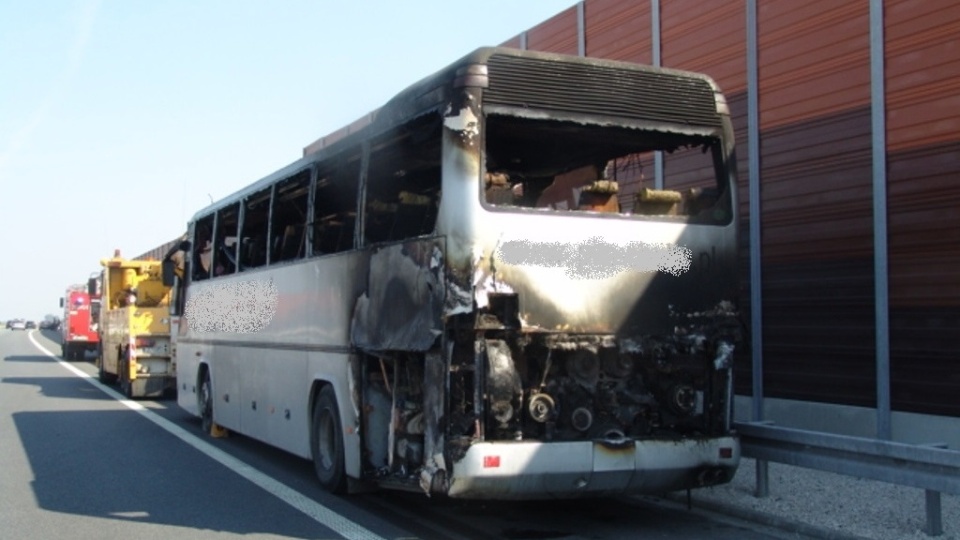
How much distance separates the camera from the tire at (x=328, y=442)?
950 centimetres

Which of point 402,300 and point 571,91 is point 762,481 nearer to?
point 402,300

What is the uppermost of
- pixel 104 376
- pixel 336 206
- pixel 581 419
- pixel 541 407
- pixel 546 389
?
pixel 336 206

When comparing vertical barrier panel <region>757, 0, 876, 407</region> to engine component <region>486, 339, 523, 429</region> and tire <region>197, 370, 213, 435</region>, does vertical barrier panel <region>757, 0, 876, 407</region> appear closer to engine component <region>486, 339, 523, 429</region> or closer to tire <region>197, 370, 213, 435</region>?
engine component <region>486, 339, 523, 429</region>

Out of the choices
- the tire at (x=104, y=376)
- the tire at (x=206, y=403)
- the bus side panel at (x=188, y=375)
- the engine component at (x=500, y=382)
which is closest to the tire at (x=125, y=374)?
the tire at (x=104, y=376)

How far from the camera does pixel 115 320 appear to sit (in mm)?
24094

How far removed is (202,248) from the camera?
15.8 m

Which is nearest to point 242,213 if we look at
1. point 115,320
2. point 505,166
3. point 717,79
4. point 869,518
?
point 505,166

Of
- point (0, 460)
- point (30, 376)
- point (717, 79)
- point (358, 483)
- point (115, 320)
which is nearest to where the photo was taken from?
point (358, 483)

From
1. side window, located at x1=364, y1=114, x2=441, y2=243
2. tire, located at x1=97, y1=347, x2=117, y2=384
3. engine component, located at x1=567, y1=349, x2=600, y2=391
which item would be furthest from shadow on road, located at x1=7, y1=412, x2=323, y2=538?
tire, located at x1=97, y1=347, x2=117, y2=384

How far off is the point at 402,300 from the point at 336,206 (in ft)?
7.35

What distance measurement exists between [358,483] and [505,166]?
329 centimetres

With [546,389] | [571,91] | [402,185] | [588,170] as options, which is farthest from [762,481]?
[402,185]

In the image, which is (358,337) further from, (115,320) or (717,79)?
(115,320)

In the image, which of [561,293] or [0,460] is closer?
[561,293]
